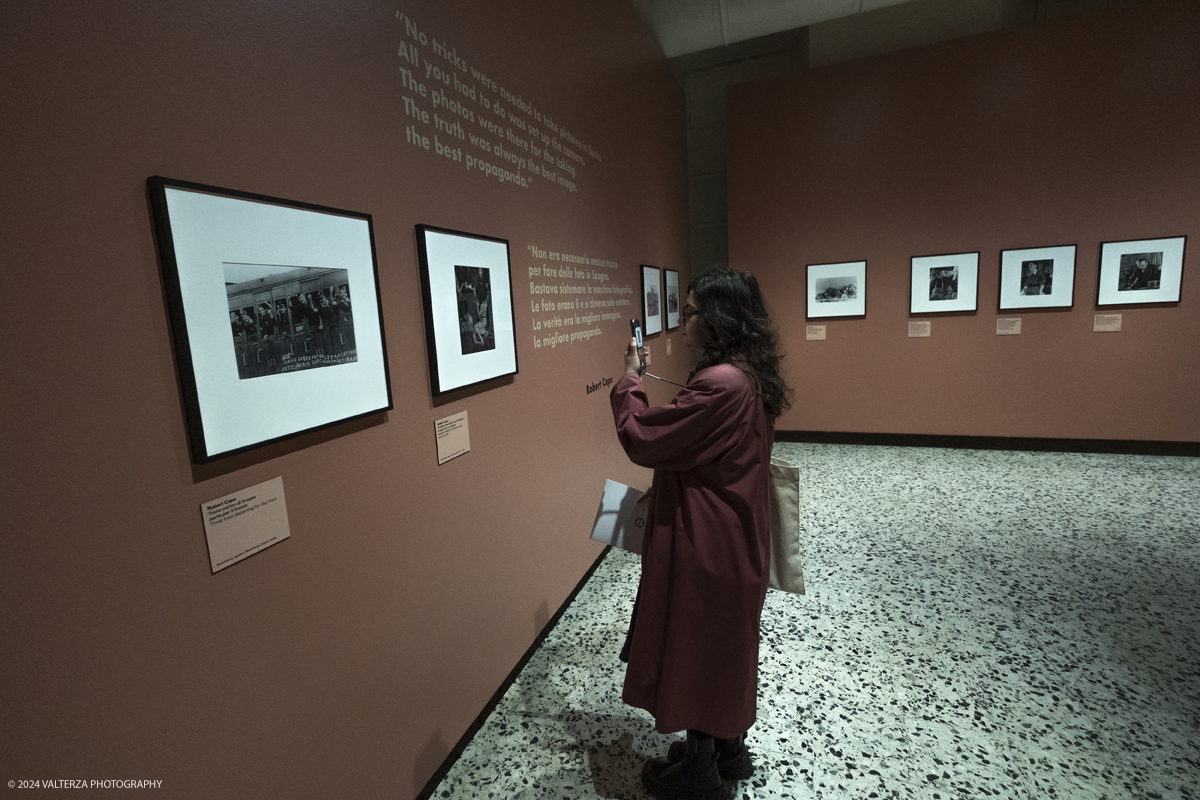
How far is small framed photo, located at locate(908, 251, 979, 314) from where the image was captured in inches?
231

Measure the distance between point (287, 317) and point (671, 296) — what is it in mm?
4613

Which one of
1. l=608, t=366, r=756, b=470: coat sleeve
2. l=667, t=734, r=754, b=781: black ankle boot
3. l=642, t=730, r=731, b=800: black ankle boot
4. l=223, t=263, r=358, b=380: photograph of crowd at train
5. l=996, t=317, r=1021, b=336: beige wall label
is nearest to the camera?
l=223, t=263, r=358, b=380: photograph of crowd at train

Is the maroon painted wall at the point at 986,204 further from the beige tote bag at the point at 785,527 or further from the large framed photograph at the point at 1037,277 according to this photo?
the beige tote bag at the point at 785,527

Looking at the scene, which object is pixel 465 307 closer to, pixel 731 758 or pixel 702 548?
pixel 702 548

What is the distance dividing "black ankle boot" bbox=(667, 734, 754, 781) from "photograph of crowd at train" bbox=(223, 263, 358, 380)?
6.11 feet

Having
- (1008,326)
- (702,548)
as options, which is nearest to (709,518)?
(702,548)

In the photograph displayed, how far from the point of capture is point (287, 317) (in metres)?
1.36

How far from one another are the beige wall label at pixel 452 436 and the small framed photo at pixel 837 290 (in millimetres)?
5533

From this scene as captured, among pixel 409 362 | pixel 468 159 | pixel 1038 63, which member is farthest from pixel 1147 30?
pixel 409 362

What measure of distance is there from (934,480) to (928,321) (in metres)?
1.95

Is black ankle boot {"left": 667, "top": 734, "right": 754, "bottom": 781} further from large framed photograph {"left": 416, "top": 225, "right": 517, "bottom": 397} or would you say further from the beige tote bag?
large framed photograph {"left": 416, "top": 225, "right": 517, "bottom": 397}

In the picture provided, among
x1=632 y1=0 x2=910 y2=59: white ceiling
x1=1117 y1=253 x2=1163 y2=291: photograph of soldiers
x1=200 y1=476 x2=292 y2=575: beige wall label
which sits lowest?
x1=200 y1=476 x2=292 y2=575: beige wall label

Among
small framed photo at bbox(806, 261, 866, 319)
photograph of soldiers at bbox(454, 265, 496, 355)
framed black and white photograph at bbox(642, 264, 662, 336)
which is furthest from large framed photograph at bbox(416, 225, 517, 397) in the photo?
small framed photo at bbox(806, 261, 866, 319)

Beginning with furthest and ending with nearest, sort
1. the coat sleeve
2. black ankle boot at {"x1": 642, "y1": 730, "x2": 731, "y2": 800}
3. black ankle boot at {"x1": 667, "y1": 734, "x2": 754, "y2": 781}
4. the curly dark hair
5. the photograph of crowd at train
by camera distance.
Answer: black ankle boot at {"x1": 667, "y1": 734, "x2": 754, "y2": 781} < black ankle boot at {"x1": 642, "y1": 730, "x2": 731, "y2": 800} < the curly dark hair < the coat sleeve < the photograph of crowd at train
